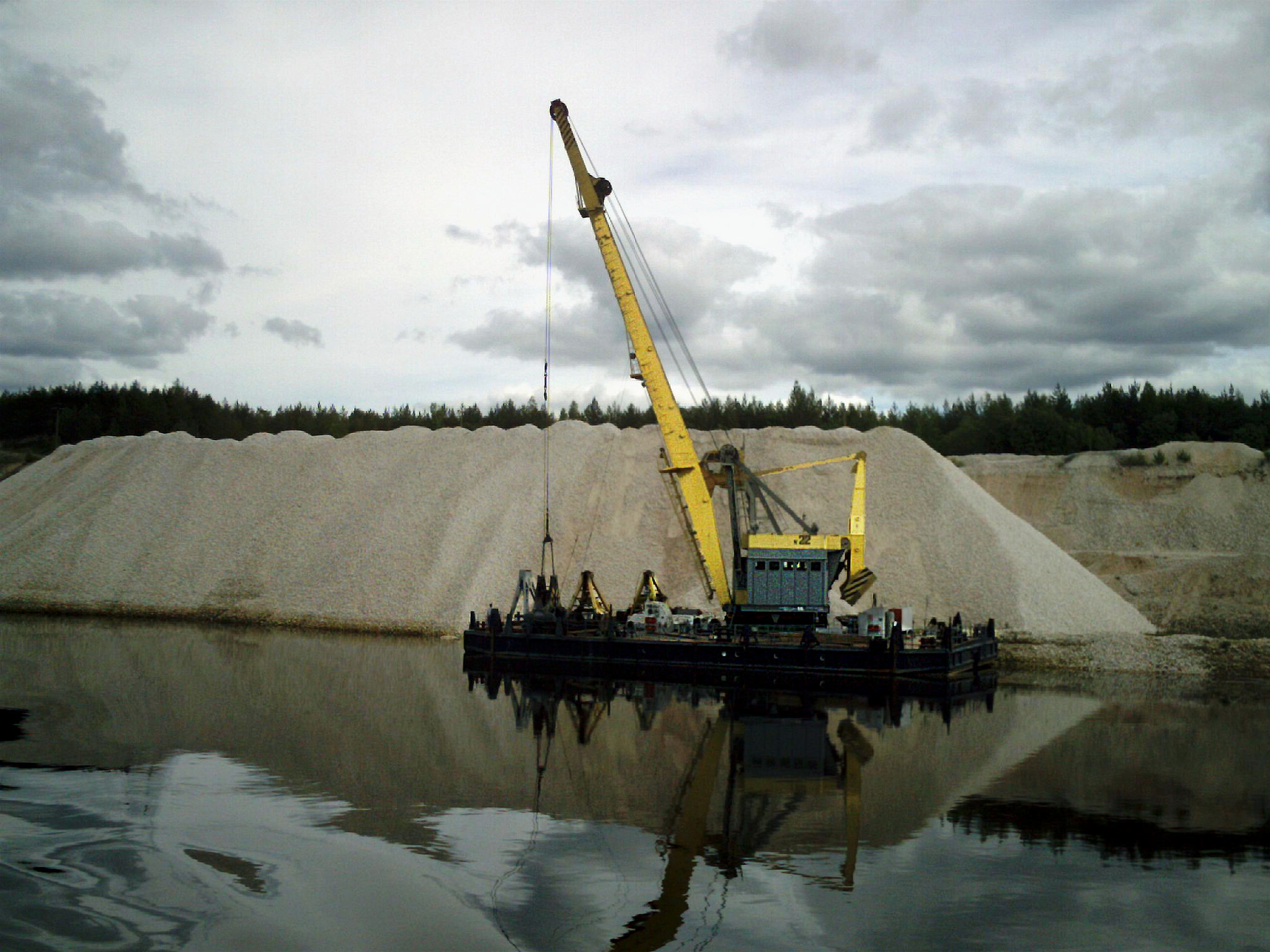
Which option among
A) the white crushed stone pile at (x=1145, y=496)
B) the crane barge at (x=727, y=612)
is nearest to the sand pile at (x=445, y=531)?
the crane barge at (x=727, y=612)

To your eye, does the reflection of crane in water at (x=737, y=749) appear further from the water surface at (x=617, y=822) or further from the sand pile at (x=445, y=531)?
the sand pile at (x=445, y=531)

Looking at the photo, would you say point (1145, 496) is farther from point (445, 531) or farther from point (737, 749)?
point (737, 749)

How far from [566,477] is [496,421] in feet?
91.2

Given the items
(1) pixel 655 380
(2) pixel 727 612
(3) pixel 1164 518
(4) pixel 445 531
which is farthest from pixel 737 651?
(3) pixel 1164 518

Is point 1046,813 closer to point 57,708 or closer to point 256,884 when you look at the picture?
point 256,884

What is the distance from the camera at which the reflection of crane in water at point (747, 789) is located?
13547 millimetres

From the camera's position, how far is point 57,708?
26609 millimetres

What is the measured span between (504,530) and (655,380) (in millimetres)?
17041

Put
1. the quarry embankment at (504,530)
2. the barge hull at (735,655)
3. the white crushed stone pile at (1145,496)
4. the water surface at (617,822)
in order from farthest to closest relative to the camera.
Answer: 1. the white crushed stone pile at (1145,496)
2. the quarry embankment at (504,530)
3. the barge hull at (735,655)
4. the water surface at (617,822)

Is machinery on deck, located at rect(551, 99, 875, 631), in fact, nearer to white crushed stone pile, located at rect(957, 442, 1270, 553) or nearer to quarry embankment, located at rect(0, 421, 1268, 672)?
quarry embankment, located at rect(0, 421, 1268, 672)

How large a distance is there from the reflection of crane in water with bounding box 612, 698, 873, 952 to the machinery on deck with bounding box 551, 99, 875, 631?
8317mm

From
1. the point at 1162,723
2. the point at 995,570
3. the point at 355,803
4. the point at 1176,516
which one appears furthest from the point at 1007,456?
the point at 355,803

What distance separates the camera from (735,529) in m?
39.8

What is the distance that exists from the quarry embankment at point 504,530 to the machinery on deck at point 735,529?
21.0 ft
